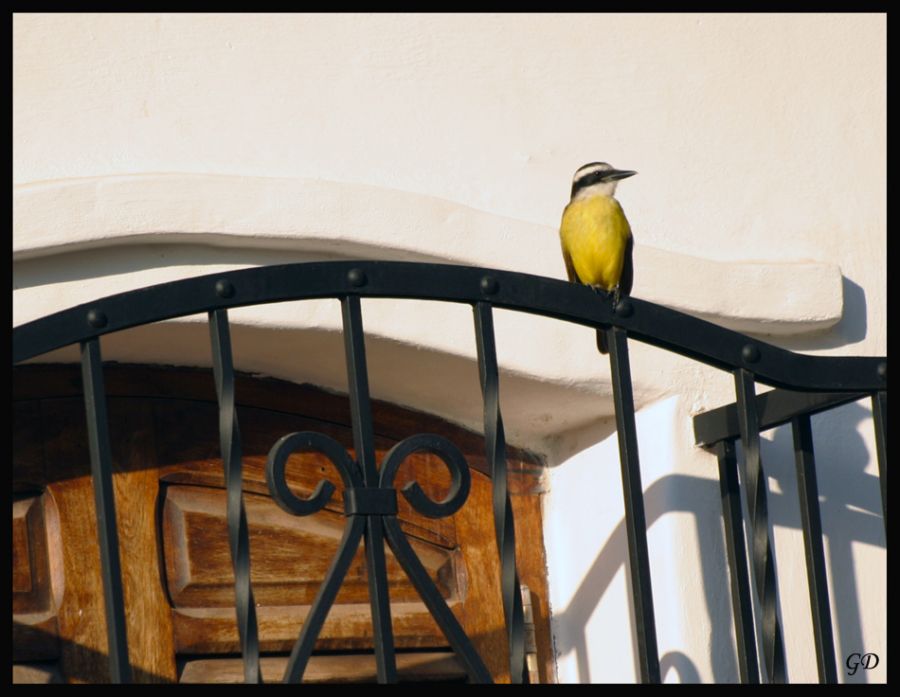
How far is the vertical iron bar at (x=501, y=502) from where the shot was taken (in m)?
2.51

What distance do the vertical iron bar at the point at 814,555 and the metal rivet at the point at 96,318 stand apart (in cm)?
135

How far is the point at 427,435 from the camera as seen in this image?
2.48 meters

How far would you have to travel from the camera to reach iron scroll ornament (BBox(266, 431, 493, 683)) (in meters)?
2.33

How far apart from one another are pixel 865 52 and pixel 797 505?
1.15 m

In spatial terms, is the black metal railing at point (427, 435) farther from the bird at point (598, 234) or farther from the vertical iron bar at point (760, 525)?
the bird at point (598, 234)

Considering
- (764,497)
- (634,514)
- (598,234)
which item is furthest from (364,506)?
(598,234)

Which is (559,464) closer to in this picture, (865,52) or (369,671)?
(369,671)

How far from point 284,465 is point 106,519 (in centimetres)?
27

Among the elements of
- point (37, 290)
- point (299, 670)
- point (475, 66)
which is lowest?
point (299, 670)

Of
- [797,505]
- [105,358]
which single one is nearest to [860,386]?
[797,505]

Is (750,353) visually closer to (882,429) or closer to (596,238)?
(882,429)

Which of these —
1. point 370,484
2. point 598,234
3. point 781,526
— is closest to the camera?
point 370,484

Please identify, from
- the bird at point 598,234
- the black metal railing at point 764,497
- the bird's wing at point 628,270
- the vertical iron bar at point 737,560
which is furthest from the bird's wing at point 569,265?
the vertical iron bar at point 737,560

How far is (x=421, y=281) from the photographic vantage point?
2609 mm
